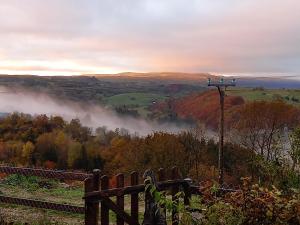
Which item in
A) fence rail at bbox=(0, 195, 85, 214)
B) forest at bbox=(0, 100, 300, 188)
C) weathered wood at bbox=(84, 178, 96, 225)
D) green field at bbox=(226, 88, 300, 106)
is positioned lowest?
forest at bbox=(0, 100, 300, 188)

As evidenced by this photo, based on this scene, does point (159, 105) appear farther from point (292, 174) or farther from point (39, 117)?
point (292, 174)

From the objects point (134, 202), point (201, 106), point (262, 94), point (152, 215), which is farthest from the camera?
point (201, 106)

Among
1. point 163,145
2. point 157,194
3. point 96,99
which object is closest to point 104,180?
point 157,194

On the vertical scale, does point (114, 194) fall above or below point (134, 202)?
above

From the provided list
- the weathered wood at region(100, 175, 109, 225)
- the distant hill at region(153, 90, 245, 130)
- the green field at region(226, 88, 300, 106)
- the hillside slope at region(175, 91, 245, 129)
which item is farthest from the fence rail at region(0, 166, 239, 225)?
the green field at region(226, 88, 300, 106)

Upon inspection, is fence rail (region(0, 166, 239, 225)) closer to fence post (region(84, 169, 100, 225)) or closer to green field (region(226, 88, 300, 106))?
fence post (region(84, 169, 100, 225))

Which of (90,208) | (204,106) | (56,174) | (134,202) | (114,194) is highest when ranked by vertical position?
Result: (56,174)

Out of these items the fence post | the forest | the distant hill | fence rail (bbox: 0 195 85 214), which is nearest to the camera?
the fence post

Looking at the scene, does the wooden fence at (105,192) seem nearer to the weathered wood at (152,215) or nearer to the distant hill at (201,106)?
the weathered wood at (152,215)

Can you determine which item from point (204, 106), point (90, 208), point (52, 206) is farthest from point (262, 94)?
point (90, 208)

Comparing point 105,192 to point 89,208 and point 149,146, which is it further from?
point 149,146

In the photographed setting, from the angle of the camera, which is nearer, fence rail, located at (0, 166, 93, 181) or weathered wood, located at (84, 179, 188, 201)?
weathered wood, located at (84, 179, 188, 201)

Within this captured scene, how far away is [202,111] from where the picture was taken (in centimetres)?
12112

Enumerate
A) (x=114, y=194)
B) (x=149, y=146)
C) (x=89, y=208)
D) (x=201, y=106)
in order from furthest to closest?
(x=201, y=106), (x=149, y=146), (x=114, y=194), (x=89, y=208)
